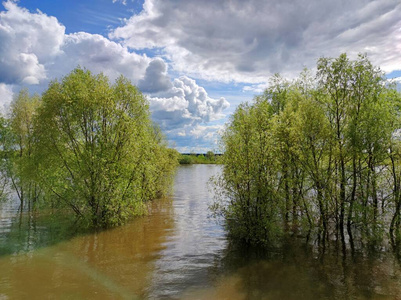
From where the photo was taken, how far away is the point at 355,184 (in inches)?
779

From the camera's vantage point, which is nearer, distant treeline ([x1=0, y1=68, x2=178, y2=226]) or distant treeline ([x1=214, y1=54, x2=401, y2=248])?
distant treeline ([x1=214, y1=54, x2=401, y2=248])

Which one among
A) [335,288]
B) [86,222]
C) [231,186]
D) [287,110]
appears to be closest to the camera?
[335,288]

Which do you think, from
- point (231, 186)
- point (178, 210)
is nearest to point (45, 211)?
point (178, 210)

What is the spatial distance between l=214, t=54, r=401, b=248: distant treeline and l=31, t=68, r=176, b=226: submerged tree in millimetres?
9870

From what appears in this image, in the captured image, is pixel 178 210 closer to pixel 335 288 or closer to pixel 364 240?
pixel 364 240

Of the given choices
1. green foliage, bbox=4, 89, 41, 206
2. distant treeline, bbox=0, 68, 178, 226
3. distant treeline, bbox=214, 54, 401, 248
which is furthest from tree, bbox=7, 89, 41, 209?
distant treeline, bbox=214, 54, 401, 248

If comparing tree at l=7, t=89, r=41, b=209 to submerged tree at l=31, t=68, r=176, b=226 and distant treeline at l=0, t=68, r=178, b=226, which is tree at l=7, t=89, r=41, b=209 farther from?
submerged tree at l=31, t=68, r=176, b=226

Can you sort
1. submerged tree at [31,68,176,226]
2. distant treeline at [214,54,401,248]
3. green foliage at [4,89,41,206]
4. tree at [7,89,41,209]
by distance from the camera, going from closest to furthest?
distant treeline at [214,54,401,248]
submerged tree at [31,68,176,226]
green foliage at [4,89,41,206]
tree at [7,89,41,209]

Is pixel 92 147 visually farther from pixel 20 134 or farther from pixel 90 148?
pixel 20 134

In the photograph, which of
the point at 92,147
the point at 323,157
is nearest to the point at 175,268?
the point at 323,157

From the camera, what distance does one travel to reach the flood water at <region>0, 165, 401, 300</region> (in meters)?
13.8

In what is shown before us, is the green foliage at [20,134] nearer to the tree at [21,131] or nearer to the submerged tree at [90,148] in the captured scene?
the tree at [21,131]

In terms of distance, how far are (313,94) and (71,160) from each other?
21.4 meters

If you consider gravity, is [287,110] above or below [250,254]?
above
